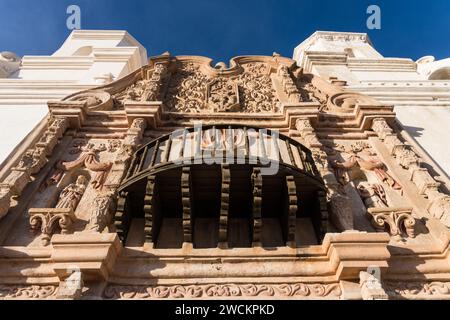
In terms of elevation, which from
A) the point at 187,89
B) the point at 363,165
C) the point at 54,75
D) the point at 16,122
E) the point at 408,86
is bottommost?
the point at 363,165

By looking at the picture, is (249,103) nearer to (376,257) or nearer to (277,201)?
(277,201)

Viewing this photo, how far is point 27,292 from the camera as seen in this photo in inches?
183

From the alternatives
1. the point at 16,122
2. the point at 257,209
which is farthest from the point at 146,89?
the point at 257,209

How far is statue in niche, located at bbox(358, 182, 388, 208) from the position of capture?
20.3 feet

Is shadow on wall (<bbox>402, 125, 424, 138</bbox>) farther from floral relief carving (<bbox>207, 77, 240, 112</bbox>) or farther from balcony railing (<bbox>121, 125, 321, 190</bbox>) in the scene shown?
floral relief carving (<bbox>207, 77, 240, 112</bbox>)

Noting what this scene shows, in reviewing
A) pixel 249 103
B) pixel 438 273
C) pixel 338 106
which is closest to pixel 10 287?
pixel 438 273

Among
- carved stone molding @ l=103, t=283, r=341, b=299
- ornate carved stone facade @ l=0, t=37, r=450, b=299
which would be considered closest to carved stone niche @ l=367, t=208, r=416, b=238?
ornate carved stone facade @ l=0, t=37, r=450, b=299

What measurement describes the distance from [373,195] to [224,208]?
288 cm

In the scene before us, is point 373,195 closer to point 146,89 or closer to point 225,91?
point 225,91

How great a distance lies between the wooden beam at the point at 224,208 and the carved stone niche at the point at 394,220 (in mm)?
2405

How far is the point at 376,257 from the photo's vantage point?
461cm

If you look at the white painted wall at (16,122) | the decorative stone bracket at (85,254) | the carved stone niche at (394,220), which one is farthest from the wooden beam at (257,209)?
the white painted wall at (16,122)

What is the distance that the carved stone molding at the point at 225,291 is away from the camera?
4.60 meters

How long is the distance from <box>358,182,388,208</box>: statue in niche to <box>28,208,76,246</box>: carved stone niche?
4.82m
